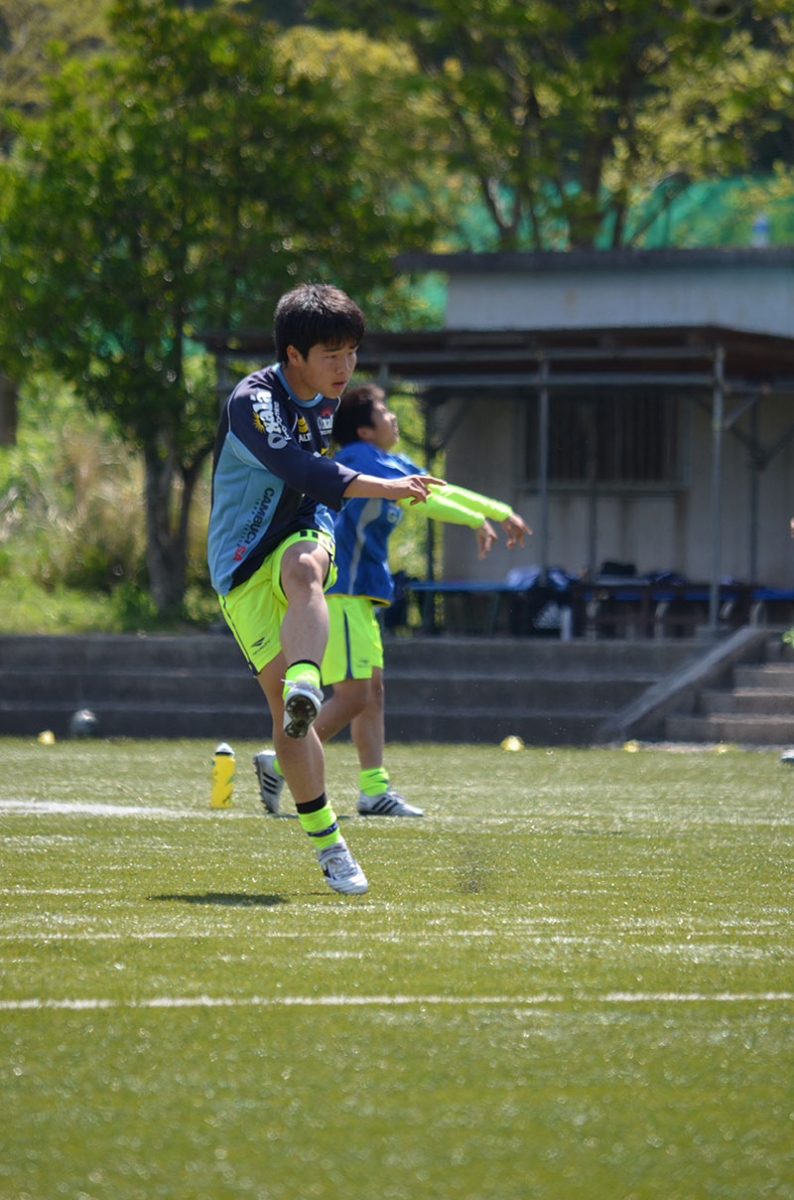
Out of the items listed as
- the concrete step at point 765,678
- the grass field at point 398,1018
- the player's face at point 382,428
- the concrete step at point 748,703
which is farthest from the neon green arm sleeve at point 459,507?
the concrete step at point 765,678

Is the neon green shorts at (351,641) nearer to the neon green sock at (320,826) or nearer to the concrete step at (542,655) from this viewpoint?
the neon green sock at (320,826)

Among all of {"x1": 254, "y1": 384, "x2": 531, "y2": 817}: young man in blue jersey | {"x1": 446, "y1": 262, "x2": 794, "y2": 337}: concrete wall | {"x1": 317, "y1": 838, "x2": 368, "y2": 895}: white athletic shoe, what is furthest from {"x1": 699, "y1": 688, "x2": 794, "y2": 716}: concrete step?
{"x1": 317, "y1": 838, "x2": 368, "y2": 895}: white athletic shoe

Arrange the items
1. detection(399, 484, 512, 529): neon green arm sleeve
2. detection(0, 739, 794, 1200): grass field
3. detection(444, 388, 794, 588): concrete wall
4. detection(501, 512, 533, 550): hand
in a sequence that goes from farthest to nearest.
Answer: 1. detection(444, 388, 794, 588): concrete wall
2. detection(399, 484, 512, 529): neon green arm sleeve
3. detection(501, 512, 533, 550): hand
4. detection(0, 739, 794, 1200): grass field

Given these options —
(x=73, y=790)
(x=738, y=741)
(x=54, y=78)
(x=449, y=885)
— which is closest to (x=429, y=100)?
(x=54, y=78)

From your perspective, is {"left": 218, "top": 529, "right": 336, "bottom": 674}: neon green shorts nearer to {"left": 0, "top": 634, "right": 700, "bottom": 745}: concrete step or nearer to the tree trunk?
{"left": 0, "top": 634, "right": 700, "bottom": 745}: concrete step

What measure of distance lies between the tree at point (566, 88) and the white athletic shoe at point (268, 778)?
1778 centimetres

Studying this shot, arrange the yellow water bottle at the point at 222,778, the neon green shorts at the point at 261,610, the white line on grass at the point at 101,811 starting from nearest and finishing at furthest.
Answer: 1. the neon green shorts at the point at 261,610
2. the white line on grass at the point at 101,811
3. the yellow water bottle at the point at 222,778

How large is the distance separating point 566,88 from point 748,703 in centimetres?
1239

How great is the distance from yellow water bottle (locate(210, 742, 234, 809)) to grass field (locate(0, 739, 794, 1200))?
1.16 metres

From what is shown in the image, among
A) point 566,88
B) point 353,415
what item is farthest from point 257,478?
point 566,88

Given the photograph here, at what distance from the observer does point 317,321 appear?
5.66 m

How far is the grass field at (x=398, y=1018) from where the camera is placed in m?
2.92

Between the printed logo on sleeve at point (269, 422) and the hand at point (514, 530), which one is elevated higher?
the printed logo on sleeve at point (269, 422)

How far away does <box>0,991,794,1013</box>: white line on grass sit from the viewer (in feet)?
13.0
